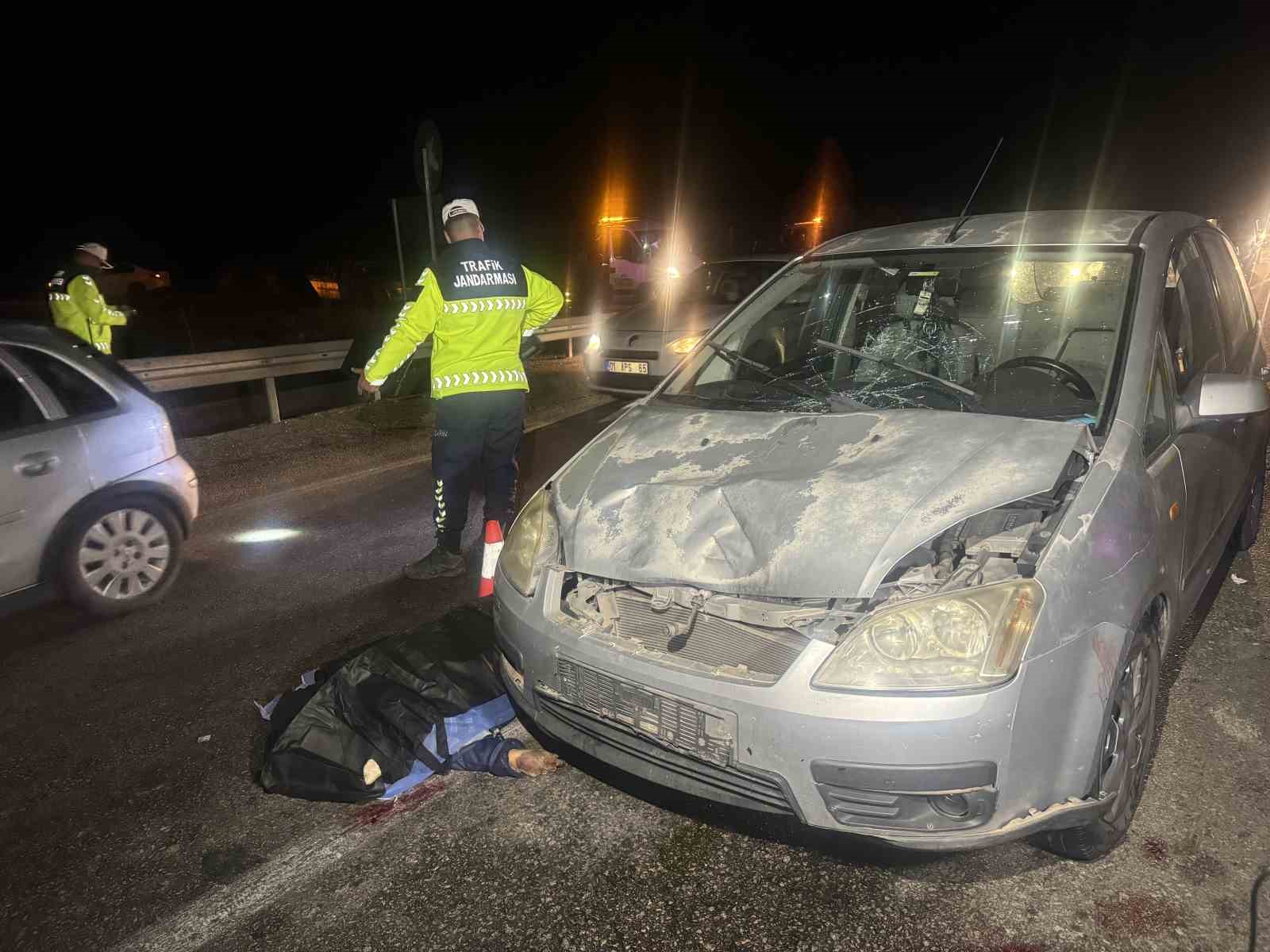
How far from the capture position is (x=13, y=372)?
3752 mm

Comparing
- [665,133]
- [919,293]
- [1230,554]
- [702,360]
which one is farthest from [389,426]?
[665,133]

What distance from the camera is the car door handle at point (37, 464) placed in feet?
11.9

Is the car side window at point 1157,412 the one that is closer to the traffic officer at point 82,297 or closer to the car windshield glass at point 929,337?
the car windshield glass at point 929,337

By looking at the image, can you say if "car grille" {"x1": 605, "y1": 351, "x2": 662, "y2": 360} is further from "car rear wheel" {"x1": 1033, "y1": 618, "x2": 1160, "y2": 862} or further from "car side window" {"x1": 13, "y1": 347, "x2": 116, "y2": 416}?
"car rear wheel" {"x1": 1033, "y1": 618, "x2": 1160, "y2": 862}

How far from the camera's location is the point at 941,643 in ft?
6.37

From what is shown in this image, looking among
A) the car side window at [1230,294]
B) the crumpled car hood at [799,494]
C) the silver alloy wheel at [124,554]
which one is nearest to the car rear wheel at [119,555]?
the silver alloy wheel at [124,554]

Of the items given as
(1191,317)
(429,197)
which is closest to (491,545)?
(1191,317)

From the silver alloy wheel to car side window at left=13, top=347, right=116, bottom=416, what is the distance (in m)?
0.54

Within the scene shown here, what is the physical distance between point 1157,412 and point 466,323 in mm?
2983

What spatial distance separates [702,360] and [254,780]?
2.35m

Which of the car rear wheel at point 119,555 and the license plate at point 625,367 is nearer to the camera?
the car rear wheel at point 119,555

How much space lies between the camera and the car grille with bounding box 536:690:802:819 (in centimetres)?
203

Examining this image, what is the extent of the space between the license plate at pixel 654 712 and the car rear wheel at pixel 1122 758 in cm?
100

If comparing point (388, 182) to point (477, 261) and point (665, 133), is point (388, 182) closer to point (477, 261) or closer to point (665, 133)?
point (665, 133)
